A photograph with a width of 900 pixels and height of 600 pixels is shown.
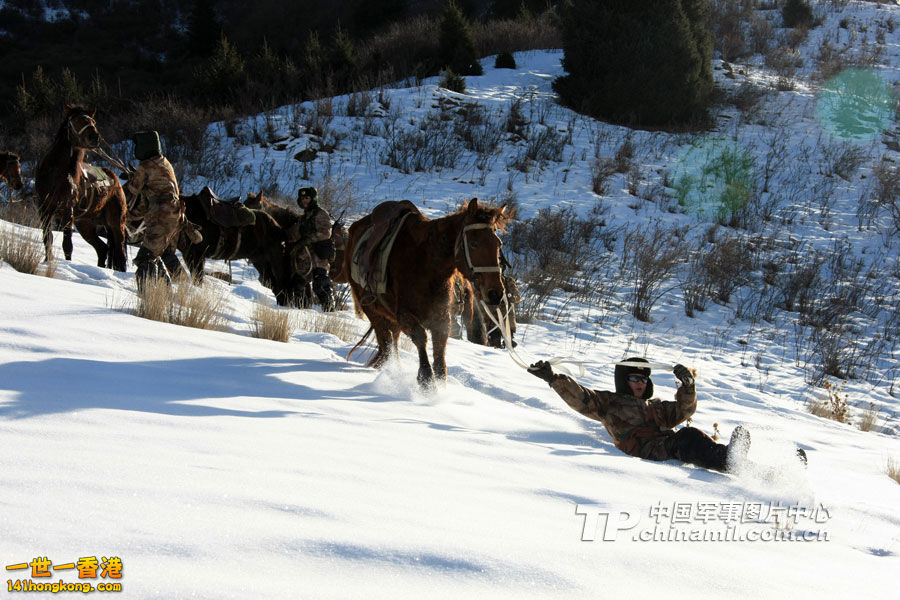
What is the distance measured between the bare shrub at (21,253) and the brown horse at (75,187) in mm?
607

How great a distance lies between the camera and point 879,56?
934 inches

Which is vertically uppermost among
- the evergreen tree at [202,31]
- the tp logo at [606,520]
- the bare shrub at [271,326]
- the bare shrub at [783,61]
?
the evergreen tree at [202,31]

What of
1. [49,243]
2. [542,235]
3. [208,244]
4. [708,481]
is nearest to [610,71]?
[542,235]

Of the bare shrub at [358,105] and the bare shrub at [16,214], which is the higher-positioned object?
the bare shrub at [358,105]

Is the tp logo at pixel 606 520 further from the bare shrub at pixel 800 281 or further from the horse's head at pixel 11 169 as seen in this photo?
the bare shrub at pixel 800 281

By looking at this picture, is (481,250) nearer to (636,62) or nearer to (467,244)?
(467,244)

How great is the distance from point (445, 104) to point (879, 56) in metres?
16.6

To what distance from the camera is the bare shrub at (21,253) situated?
662 centimetres

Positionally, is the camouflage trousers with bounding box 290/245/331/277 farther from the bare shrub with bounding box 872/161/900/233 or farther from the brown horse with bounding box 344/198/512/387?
the bare shrub with bounding box 872/161/900/233

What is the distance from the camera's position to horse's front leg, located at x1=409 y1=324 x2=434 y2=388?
15.5 ft

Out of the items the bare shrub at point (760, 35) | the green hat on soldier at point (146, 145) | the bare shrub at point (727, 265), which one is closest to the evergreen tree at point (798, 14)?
the bare shrub at point (760, 35)

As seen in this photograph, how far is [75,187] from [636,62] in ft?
51.8

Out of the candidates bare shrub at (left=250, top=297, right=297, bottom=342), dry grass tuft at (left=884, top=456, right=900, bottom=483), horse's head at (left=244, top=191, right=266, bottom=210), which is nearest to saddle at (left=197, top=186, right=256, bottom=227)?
horse's head at (left=244, top=191, right=266, bottom=210)

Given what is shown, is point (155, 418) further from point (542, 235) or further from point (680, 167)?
point (680, 167)
